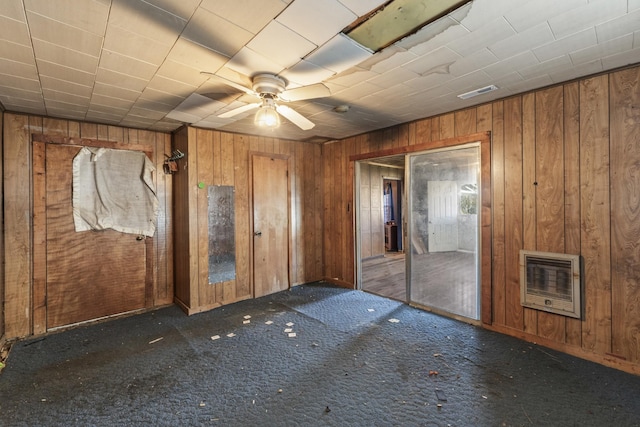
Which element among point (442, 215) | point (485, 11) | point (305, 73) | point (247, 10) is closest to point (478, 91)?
point (485, 11)

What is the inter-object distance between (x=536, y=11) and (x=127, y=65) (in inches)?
108

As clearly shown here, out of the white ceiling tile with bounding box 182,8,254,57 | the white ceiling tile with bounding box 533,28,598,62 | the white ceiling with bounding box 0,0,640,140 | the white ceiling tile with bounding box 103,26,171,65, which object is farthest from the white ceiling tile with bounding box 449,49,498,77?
the white ceiling tile with bounding box 103,26,171,65

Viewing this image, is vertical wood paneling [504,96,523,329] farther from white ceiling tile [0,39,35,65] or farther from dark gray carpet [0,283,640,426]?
white ceiling tile [0,39,35,65]

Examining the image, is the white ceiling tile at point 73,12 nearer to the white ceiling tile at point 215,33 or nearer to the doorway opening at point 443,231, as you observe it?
the white ceiling tile at point 215,33

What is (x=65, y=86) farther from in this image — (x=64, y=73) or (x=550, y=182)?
(x=550, y=182)

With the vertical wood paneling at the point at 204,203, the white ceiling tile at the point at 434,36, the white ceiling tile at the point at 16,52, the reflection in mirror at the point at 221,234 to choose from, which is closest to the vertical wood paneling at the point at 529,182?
the white ceiling tile at the point at 434,36

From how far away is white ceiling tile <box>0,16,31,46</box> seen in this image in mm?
1633

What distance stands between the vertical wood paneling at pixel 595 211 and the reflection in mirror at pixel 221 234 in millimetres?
3969

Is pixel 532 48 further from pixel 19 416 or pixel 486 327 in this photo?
pixel 19 416

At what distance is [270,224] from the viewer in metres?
4.55

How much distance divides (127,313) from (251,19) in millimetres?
3911

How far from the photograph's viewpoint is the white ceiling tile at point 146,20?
153 centimetres

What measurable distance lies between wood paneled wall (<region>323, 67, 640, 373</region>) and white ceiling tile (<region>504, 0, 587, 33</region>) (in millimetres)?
1289

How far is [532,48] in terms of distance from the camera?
Answer: 2.04 m
